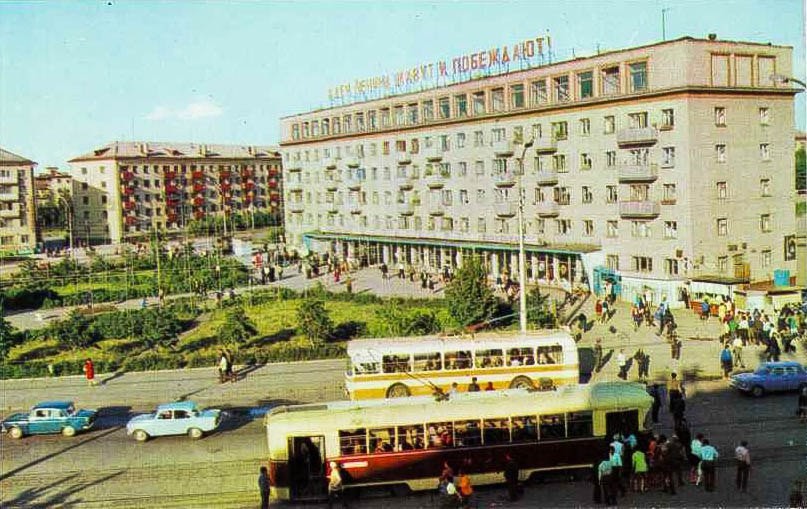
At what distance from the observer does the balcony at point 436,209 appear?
241 feet

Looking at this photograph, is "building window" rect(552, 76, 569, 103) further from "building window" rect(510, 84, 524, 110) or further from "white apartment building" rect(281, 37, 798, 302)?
"building window" rect(510, 84, 524, 110)

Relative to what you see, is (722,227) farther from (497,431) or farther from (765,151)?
(497,431)

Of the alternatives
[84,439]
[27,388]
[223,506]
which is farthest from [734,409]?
[27,388]

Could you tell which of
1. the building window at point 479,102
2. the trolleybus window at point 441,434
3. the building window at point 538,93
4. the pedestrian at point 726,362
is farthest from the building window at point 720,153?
the trolleybus window at point 441,434

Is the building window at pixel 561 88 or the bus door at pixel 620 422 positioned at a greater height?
the building window at pixel 561 88

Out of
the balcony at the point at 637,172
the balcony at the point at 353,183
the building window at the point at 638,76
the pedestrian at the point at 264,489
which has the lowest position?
the pedestrian at the point at 264,489

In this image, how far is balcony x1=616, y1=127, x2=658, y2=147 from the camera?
53344 mm

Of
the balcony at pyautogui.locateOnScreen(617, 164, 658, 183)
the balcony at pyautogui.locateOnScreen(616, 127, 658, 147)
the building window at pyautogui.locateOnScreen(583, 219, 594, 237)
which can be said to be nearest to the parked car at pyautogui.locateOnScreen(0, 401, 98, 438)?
the balcony at pyautogui.locateOnScreen(617, 164, 658, 183)

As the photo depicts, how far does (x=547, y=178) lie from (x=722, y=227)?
13.3 m

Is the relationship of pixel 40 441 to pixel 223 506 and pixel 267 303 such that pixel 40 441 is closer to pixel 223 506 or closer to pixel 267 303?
pixel 223 506

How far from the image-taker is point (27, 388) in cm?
3869

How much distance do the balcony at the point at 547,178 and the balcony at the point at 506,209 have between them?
3724mm

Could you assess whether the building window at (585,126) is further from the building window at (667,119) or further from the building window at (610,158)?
the building window at (667,119)

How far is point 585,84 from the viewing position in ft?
191
